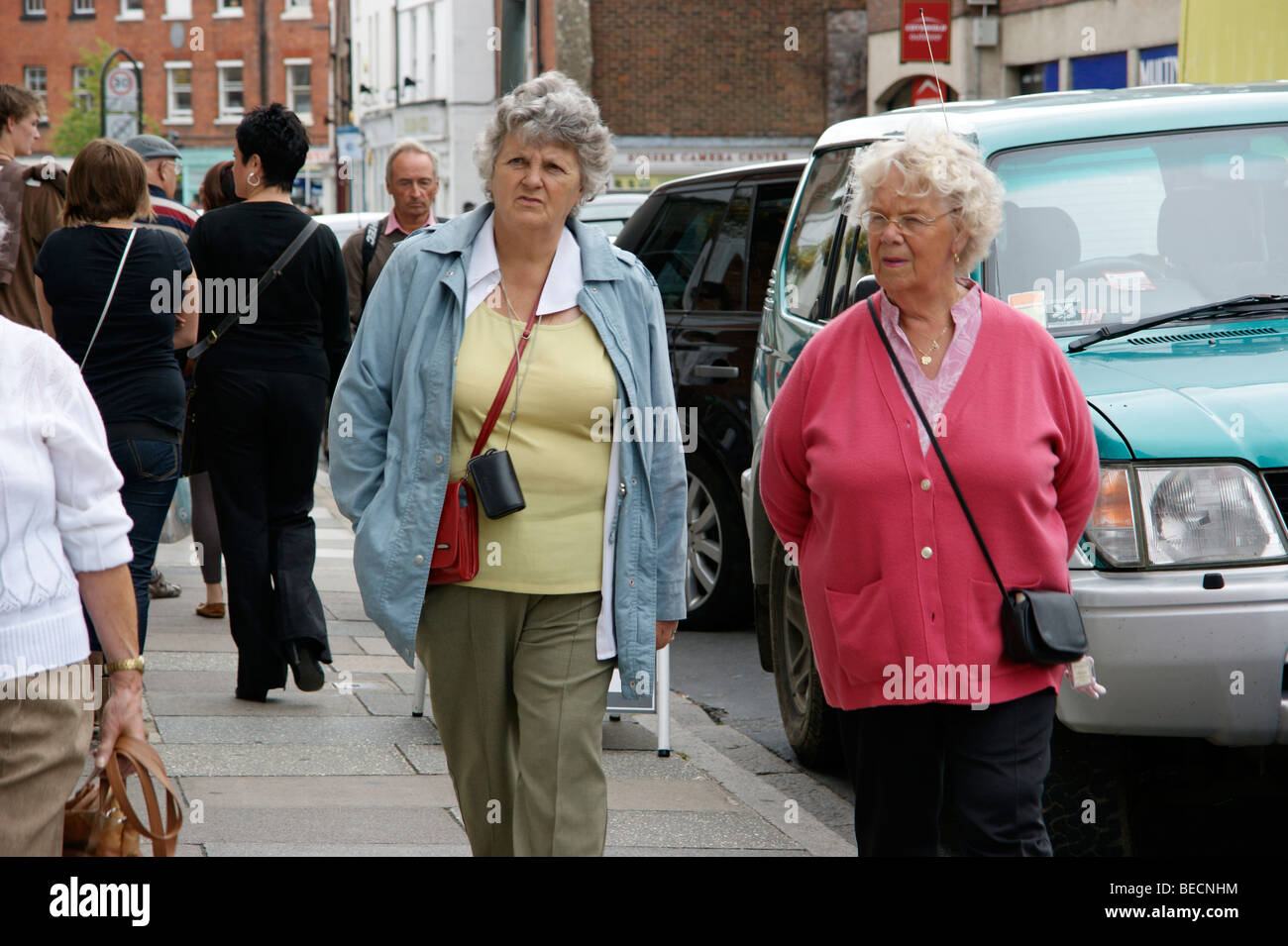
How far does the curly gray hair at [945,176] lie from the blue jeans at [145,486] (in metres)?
3.04

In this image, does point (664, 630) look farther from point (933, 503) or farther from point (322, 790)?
point (322, 790)

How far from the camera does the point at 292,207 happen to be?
22.0ft

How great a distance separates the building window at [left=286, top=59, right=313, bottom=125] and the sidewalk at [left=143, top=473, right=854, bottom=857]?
59945 mm

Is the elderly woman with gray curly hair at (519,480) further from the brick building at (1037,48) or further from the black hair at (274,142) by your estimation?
the brick building at (1037,48)

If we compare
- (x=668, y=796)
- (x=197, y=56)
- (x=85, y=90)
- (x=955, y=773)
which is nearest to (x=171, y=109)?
(x=197, y=56)

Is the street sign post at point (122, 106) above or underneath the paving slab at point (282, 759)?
above

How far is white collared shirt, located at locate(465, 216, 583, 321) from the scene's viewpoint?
3.92 metres

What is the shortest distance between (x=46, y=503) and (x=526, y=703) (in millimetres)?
1285

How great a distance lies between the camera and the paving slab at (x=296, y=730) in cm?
630

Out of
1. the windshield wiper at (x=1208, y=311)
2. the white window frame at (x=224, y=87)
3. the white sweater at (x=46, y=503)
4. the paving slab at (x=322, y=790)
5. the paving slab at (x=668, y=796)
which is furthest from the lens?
the white window frame at (x=224, y=87)

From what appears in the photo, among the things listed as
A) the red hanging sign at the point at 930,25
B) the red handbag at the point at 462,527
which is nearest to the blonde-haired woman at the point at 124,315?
the red handbag at the point at 462,527

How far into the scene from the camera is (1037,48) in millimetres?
25156

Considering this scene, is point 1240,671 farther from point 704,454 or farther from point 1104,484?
point 704,454
